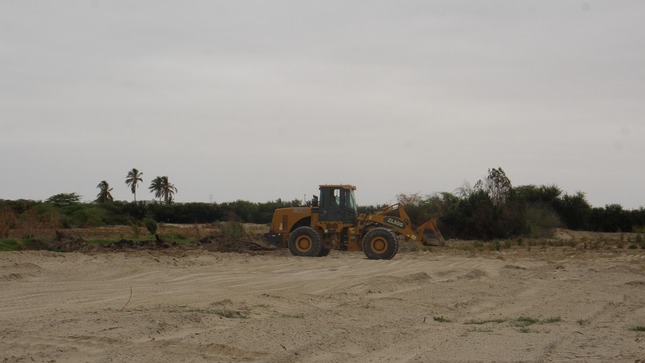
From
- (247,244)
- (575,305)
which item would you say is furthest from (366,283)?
(247,244)

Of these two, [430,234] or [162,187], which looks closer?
[430,234]

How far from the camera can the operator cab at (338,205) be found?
2994 cm

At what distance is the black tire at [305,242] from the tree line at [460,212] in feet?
29.4

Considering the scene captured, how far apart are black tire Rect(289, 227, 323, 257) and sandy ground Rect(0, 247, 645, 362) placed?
4.39 m

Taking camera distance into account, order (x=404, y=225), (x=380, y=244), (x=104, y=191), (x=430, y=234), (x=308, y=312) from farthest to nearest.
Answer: (x=104, y=191) → (x=430, y=234) → (x=404, y=225) → (x=380, y=244) → (x=308, y=312)

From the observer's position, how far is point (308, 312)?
13.3m

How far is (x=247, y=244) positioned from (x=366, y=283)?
16.1 m

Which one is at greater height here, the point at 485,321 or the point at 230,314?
the point at 230,314

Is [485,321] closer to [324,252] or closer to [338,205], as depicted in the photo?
[338,205]

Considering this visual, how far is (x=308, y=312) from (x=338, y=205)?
661 inches

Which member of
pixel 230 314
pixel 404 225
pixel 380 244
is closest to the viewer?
pixel 230 314

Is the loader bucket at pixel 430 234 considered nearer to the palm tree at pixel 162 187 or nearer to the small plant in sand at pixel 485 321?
the small plant in sand at pixel 485 321

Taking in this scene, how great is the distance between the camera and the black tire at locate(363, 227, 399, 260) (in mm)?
28656

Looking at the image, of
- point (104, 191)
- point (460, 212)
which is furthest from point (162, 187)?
point (460, 212)
